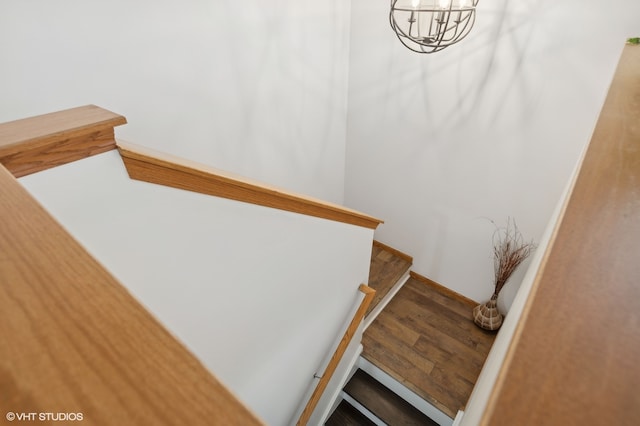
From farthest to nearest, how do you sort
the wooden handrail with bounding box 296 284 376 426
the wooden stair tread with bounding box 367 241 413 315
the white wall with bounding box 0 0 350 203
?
the wooden stair tread with bounding box 367 241 413 315 < the wooden handrail with bounding box 296 284 376 426 < the white wall with bounding box 0 0 350 203

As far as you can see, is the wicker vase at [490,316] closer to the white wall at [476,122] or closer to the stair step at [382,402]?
the white wall at [476,122]

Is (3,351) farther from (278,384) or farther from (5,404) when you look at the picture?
(278,384)

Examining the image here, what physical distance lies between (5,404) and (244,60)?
7.70ft

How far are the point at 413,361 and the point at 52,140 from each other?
2.73 m

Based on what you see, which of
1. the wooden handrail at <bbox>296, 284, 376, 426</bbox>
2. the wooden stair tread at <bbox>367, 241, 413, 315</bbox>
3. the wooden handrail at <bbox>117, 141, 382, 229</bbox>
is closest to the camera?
the wooden handrail at <bbox>117, 141, 382, 229</bbox>

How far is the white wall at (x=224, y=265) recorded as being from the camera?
2.61ft

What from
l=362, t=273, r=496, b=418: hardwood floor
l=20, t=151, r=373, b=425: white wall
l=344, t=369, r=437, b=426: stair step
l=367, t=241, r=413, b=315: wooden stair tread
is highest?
l=20, t=151, r=373, b=425: white wall

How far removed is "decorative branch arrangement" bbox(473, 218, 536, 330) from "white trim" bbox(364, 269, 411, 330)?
71 cm

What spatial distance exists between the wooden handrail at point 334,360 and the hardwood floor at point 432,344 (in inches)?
27.7

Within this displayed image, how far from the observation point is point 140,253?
88 centimetres

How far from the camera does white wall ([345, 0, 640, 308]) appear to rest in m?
2.03

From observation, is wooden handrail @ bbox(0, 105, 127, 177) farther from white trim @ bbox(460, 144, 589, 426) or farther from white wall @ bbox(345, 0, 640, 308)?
white wall @ bbox(345, 0, 640, 308)

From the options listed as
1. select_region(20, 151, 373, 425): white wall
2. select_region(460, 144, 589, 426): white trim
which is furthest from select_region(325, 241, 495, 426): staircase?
select_region(460, 144, 589, 426): white trim

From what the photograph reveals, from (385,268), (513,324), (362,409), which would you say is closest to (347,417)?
(362,409)
